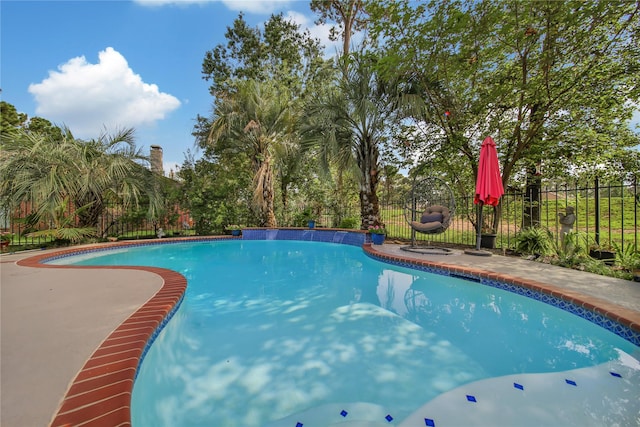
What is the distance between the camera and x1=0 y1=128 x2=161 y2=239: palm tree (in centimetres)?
738

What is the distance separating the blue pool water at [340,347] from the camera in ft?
6.45

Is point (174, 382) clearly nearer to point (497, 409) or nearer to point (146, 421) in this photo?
point (146, 421)

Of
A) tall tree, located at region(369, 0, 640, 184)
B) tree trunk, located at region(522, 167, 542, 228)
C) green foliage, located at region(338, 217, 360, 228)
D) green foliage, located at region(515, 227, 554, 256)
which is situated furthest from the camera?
green foliage, located at region(338, 217, 360, 228)

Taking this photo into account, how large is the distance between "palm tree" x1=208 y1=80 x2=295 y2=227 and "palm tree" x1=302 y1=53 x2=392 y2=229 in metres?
1.67

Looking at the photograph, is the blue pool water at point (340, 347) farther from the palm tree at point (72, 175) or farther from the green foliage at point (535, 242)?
the palm tree at point (72, 175)

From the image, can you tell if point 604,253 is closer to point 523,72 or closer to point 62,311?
point 523,72

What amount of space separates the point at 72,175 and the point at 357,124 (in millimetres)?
8463

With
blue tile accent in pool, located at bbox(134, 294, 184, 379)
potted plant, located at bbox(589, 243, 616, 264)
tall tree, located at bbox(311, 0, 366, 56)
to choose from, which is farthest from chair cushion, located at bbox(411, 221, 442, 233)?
tall tree, located at bbox(311, 0, 366, 56)

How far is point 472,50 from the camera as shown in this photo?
6.99 meters

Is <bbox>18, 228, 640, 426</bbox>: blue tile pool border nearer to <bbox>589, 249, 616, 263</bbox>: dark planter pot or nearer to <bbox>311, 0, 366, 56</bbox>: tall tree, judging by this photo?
<bbox>589, 249, 616, 263</bbox>: dark planter pot

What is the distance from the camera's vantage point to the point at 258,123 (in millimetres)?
10875

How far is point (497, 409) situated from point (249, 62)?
60.0 ft

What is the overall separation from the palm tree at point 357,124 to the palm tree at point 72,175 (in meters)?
6.04

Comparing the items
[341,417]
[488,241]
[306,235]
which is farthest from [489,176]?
[306,235]
